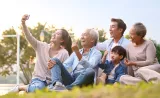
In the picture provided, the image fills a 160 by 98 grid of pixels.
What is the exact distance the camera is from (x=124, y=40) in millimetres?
6543

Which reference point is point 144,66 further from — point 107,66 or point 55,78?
point 55,78

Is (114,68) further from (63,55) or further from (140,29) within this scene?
(63,55)

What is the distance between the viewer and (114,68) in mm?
5973

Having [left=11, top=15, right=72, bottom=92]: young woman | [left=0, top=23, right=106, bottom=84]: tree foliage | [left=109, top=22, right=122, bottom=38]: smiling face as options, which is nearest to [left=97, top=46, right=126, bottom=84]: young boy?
[left=109, top=22, right=122, bottom=38]: smiling face

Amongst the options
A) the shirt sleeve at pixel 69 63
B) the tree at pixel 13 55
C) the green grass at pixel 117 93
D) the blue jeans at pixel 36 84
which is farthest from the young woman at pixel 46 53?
the tree at pixel 13 55

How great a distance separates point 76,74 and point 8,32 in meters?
30.4

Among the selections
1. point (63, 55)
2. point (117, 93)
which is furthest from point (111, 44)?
point (117, 93)

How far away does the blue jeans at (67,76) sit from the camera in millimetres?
5637

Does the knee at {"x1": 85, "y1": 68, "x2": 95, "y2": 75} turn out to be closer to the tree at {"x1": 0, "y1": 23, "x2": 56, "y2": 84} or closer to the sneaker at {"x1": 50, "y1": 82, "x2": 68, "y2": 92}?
the sneaker at {"x1": 50, "y1": 82, "x2": 68, "y2": 92}

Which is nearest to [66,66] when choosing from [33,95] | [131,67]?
[131,67]

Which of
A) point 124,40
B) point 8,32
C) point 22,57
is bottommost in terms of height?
point 22,57

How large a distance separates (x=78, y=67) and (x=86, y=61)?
0.89ft

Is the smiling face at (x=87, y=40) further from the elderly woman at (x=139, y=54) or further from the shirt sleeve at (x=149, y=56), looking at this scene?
the shirt sleeve at (x=149, y=56)

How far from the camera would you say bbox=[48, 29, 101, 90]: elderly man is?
564cm
